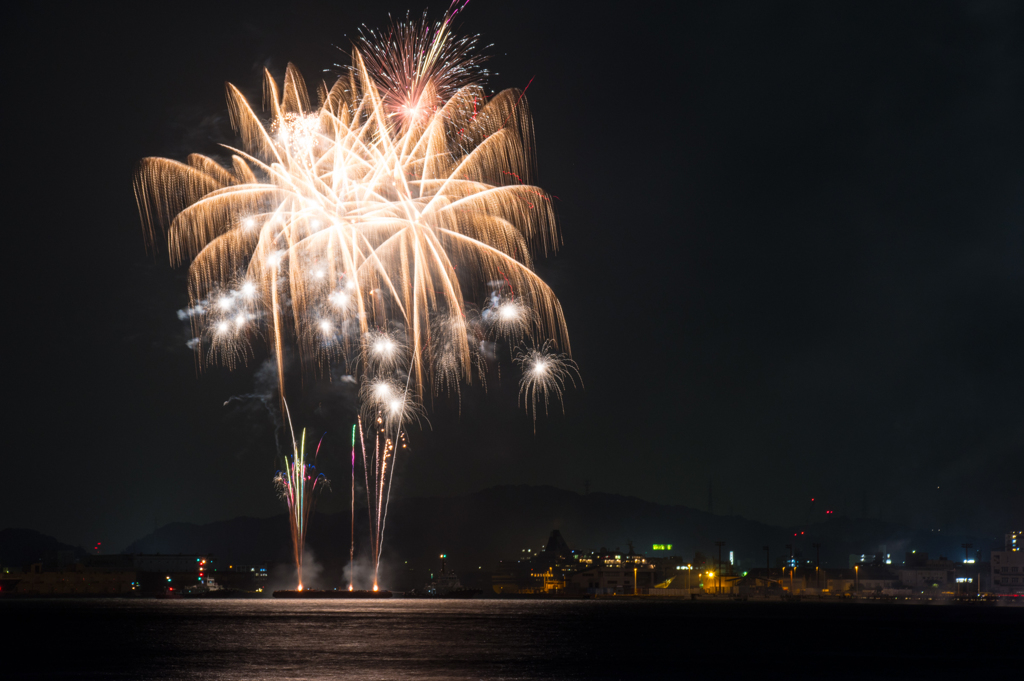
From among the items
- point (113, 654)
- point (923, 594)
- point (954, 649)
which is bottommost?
point (923, 594)

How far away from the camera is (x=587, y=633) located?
67812mm

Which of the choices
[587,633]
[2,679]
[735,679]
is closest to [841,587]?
[587,633]

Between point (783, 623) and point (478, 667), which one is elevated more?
point (478, 667)

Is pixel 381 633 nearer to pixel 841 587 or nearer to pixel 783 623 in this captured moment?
pixel 783 623

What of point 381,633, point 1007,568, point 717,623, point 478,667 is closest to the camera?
point 478,667

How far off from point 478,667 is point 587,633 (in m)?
30.7

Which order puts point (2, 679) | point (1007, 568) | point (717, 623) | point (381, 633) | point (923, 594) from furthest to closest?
point (923, 594)
point (1007, 568)
point (717, 623)
point (381, 633)
point (2, 679)

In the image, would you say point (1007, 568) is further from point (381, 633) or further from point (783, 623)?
point (381, 633)

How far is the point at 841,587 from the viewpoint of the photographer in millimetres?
180125

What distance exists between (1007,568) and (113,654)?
152m

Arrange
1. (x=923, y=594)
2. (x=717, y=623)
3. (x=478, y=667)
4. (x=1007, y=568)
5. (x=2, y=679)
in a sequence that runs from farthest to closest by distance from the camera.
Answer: (x=923, y=594)
(x=1007, y=568)
(x=717, y=623)
(x=478, y=667)
(x=2, y=679)

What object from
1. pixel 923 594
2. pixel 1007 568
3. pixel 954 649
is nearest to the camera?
pixel 954 649

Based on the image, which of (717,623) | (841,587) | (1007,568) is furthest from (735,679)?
(841,587)

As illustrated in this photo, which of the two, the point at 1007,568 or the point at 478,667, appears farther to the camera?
the point at 1007,568
